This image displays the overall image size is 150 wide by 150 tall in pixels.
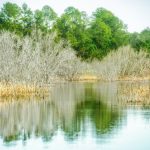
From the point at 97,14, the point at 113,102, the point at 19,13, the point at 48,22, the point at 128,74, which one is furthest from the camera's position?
the point at 97,14

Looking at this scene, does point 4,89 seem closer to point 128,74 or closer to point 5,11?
point 128,74

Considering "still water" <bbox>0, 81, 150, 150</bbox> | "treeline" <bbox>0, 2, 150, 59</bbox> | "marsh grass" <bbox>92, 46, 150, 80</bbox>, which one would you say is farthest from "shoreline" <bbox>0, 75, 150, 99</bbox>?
"treeline" <bbox>0, 2, 150, 59</bbox>

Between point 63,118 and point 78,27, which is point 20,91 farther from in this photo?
point 78,27

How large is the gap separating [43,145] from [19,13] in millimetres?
72344

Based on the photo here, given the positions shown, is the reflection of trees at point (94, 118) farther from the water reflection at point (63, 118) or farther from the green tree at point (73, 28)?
the green tree at point (73, 28)

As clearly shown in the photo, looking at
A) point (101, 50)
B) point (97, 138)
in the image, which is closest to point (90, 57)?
point (101, 50)

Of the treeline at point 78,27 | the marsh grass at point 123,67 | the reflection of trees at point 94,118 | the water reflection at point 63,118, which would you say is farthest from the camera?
the treeline at point 78,27

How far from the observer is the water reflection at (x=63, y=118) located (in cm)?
2170

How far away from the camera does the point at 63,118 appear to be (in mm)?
27141

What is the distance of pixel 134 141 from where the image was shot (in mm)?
19516

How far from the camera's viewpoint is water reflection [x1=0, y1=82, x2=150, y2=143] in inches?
854

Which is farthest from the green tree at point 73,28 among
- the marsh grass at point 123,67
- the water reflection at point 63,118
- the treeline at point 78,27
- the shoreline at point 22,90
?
the water reflection at point 63,118

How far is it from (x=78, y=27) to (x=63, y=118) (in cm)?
7597

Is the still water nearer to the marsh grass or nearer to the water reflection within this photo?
the water reflection
